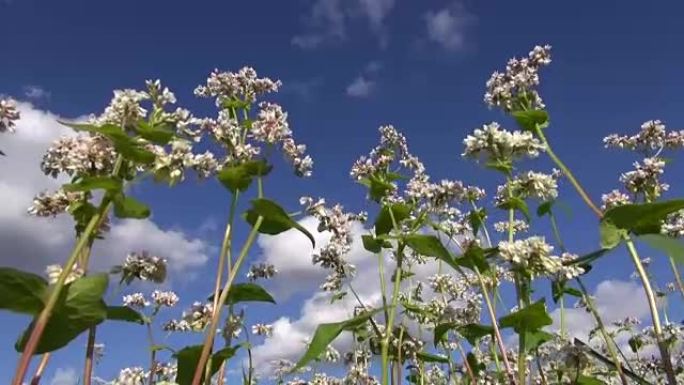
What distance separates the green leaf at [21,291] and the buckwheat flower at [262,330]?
22.5ft

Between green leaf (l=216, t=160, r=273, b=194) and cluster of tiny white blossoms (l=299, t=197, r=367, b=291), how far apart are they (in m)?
1.75

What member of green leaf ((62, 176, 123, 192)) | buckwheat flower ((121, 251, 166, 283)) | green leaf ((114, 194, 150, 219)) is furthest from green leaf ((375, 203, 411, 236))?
green leaf ((62, 176, 123, 192))

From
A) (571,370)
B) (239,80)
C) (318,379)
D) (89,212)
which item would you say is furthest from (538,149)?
(318,379)

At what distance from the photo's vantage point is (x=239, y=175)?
17.6ft

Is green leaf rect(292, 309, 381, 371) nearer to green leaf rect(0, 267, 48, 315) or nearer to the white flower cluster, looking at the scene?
green leaf rect(0, 267, 48, 315)

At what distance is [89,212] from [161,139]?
624mm

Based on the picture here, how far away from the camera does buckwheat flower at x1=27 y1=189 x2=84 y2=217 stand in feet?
15.2

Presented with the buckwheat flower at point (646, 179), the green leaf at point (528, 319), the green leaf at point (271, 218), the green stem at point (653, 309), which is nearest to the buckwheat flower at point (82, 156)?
the green leaf at point (271, 218)

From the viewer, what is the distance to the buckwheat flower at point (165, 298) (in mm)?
9195

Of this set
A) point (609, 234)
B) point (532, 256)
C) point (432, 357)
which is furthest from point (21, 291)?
point (432, 357)

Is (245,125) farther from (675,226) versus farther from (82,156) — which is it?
(675,226)

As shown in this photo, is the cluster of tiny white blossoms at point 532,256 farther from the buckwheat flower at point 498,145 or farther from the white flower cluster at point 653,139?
the white flower cluster at point 653,139

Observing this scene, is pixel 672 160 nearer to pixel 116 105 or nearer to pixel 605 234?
pixel 605 234

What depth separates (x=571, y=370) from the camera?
573 centimetres
